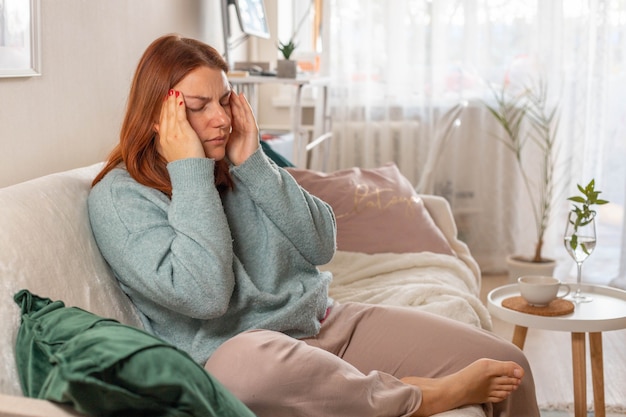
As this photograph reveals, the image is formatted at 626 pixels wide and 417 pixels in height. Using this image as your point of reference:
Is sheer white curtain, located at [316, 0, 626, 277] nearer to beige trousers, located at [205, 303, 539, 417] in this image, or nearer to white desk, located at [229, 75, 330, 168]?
white desk, located at [229, 75, 330, 168]

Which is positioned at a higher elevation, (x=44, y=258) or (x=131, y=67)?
(x=131, y=67)

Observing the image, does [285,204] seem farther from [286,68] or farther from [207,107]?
[286,68]

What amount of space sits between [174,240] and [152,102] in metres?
0.30

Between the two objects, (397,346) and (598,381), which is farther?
(598,381)

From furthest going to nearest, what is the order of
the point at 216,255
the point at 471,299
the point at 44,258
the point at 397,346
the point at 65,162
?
the point at 471,299 → the point at 65,162 → the point at 397,346 → the point at 216,255 → the point at 44,258

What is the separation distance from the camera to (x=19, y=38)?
70.0 inches

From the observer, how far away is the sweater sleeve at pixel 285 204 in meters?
1.85

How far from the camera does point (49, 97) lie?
1.96m

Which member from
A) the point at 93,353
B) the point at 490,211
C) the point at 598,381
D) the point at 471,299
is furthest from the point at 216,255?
the point at 490,211

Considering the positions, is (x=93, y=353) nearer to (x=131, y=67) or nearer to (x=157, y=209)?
(x=157, y=209)

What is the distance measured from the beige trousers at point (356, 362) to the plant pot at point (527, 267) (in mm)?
2095

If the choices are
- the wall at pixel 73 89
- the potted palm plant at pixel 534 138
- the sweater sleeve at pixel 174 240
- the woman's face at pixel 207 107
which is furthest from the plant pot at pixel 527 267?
the sweater sleeve at pixel 174 240

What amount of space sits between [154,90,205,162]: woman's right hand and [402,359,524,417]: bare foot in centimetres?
61

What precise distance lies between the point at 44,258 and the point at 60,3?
28.9 inches
